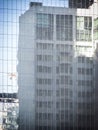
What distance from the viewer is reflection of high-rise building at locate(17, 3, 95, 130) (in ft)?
55.6

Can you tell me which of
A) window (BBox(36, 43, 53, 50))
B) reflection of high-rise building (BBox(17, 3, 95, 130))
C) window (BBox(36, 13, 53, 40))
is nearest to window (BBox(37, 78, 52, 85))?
reflection of high-rise building (BBox(17, 3, 95, 130))

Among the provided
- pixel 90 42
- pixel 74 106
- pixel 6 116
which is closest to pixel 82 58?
pixel 90 42

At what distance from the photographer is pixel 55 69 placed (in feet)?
56.5

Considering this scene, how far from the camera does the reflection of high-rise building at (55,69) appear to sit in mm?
16953

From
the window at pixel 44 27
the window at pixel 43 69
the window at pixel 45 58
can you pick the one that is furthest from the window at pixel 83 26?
the window at pixel 43 69

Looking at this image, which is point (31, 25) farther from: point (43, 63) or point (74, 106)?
point (74, 106)

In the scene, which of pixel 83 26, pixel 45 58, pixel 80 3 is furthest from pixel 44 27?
pixel 80 3

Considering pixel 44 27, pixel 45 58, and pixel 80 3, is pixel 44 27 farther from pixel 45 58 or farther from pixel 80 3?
pixel 80 3

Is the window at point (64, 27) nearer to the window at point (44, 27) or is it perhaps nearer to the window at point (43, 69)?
the window at point (44, 27)

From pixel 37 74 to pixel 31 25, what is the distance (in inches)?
67.7

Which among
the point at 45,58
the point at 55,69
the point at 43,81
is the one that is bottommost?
the point at 43,81

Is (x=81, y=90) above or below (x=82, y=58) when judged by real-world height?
below

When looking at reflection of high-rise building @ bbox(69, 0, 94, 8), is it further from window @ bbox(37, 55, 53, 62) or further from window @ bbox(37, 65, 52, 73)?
window @ bbox(37, 65, 52, 73)

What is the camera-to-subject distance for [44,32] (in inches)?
674
